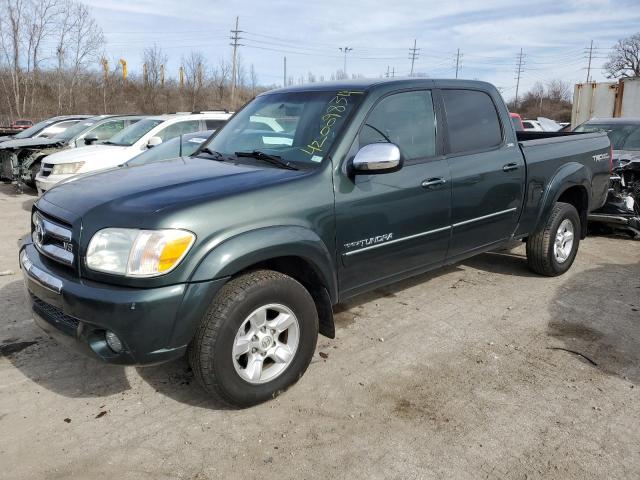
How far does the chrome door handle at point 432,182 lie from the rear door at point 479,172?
0.14 m

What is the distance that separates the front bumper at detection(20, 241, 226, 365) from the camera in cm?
254

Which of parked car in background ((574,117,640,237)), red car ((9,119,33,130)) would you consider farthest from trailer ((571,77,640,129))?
red car ((9,119,33,130))

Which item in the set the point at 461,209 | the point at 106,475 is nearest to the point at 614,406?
the point at 461,209

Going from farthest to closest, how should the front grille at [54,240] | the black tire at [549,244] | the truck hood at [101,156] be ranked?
the truck hood at [101,156] < the black tire at [549,244] < the front grille at [54,240]

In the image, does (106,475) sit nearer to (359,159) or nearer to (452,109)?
(359,159)

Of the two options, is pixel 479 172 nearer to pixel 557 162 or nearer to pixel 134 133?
pixel 557 162

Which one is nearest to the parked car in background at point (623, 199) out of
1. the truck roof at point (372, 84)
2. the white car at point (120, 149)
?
the truck roof at point (372, 84)

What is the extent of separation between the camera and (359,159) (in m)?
3.24

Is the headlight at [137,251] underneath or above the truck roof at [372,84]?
underneath

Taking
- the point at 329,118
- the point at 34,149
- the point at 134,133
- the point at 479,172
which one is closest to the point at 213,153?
the point at 329,118

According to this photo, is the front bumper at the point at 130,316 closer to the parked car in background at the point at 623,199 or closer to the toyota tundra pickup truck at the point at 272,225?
the toyota tundra pickup truck at the point at 272,225

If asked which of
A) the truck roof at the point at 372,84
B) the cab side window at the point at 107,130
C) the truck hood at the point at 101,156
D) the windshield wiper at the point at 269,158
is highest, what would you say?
the truck roof at the point at 372,84

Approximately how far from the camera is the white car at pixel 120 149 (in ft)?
28.7

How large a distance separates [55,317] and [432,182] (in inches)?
103
